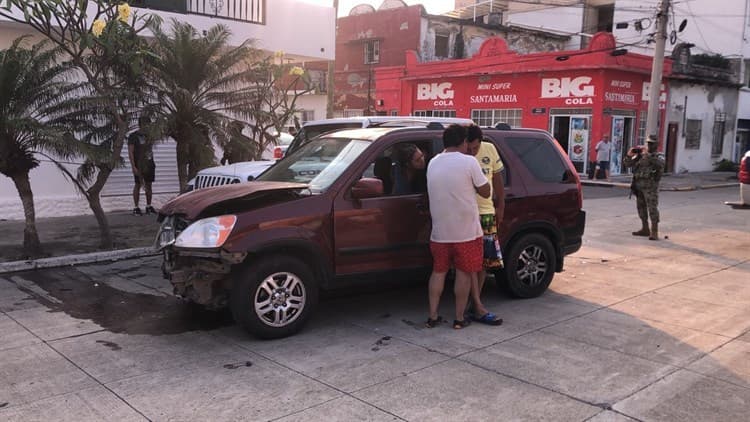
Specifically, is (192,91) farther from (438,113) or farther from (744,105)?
(744,105)

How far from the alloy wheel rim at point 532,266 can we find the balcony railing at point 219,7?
31.1 feet

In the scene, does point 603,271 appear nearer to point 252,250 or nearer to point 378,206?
point 378,206

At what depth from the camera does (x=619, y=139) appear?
2584cm

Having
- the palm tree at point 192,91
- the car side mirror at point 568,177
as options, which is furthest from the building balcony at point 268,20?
the car side mirror at point 568,177

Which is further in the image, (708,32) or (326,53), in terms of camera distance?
(708,32)

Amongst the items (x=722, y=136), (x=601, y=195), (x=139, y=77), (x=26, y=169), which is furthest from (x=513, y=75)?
(x=26, y=169)

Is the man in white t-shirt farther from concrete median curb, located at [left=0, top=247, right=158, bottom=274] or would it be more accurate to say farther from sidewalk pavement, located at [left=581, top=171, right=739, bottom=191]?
sidewalk pavement, located at [left=581, top=171, right=739, bottom=191]

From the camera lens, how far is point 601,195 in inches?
757

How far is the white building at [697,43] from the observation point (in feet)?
96.5

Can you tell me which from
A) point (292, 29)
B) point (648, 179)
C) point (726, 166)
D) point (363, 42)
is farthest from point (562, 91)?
point (648, 179)

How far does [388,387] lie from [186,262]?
6.93 feet

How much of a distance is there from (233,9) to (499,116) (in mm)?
17375

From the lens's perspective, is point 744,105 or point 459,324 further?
point 744,105

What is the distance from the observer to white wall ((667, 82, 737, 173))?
94.0ft
